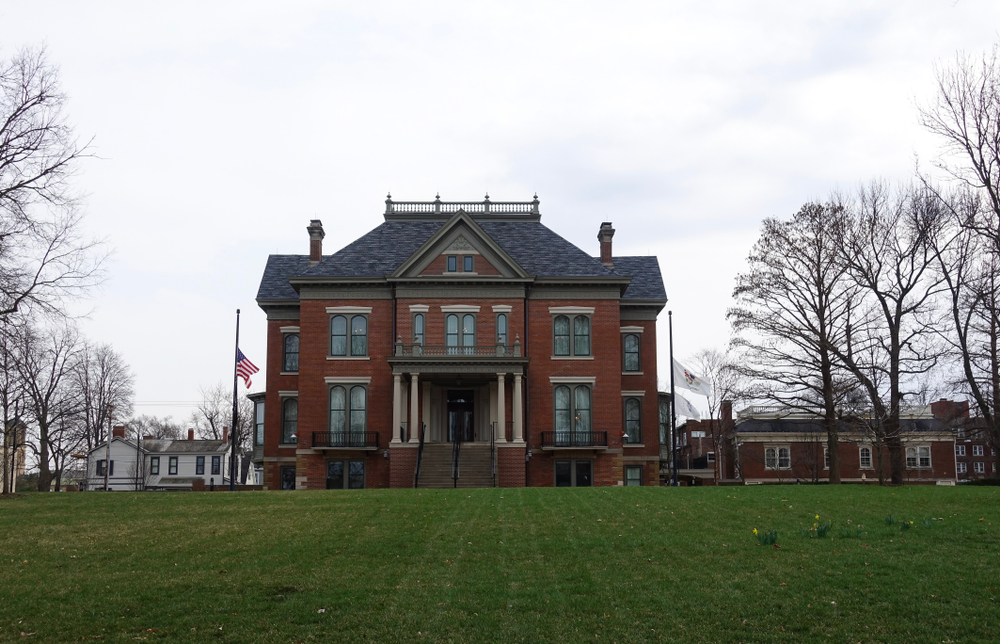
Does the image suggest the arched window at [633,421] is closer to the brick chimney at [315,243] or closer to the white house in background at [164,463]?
the brick chimney at [315,243]

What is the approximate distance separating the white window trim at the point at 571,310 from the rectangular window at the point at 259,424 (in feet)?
49.7

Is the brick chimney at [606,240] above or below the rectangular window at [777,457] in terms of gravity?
above

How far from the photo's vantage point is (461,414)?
4078 cm

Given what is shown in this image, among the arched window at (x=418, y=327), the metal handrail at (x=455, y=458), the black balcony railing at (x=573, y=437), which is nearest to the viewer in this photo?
the metal handrail at (x=455, y=458)

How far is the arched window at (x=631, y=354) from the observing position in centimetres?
4294

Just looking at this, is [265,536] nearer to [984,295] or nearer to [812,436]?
[984,295]

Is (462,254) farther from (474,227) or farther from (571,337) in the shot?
(571,337)

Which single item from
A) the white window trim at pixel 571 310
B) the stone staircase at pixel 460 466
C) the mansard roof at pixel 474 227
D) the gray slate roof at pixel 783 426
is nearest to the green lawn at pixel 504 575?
the stone staircase at pixel 460 466

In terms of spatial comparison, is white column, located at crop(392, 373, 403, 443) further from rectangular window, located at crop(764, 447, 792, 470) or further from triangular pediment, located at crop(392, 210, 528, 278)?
rectangular window, located at crop(764, 447, 792, 470)

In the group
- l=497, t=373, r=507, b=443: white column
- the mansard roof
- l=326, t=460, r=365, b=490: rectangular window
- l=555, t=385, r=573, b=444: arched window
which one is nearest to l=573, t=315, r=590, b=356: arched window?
l=555, t=385, r=573, b=444: arched window

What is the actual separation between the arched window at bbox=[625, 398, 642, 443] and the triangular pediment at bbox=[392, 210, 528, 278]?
27.5ft

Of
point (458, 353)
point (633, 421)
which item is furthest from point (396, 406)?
point (633, 421)

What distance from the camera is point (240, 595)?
1159cm

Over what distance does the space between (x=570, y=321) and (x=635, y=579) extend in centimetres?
2836
